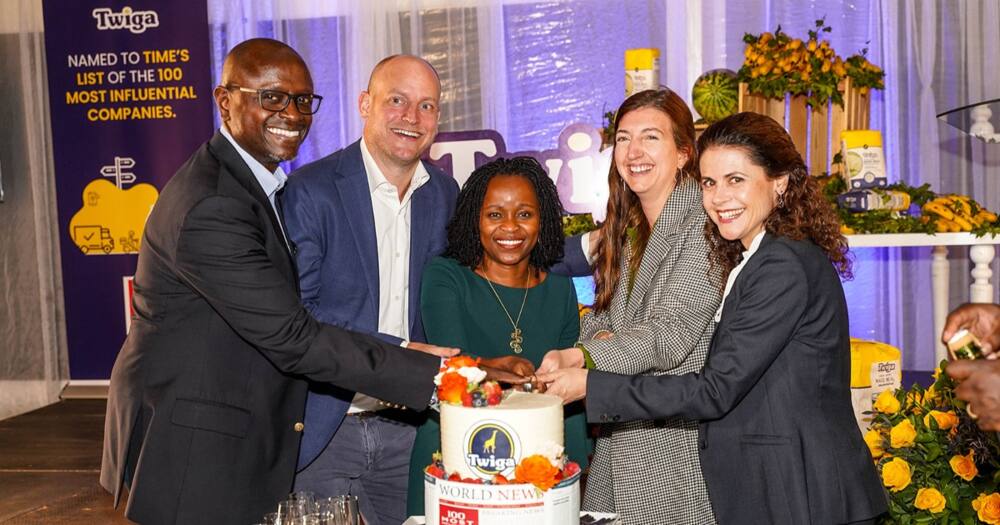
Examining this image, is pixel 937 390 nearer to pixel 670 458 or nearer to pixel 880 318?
pixel 670 458

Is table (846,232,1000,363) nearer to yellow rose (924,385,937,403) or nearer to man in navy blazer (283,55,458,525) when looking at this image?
yellow rose (924,385,937,403)

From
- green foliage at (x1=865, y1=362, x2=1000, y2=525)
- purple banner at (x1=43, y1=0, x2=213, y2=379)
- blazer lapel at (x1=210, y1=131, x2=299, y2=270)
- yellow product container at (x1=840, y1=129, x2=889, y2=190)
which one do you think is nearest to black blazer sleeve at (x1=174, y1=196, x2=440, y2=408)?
blazer lapel at (x1=210, y1=131, x2=299, y2=270)

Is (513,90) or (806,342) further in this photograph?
(513,90)

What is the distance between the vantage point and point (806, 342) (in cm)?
259

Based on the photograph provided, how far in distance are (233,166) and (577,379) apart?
112 cm

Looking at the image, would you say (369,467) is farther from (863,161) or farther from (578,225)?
(863,161)

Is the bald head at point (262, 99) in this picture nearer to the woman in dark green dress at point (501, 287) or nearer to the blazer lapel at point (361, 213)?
the blazer lapel at point (361, 213)

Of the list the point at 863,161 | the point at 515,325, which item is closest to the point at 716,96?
the point at 863,161

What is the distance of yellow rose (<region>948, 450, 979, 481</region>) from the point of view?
3266 millimetres

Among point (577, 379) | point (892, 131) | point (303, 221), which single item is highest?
point (892, 131)

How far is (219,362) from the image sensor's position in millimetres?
2727

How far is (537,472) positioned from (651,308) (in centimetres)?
96

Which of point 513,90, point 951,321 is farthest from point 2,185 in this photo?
point 951,321

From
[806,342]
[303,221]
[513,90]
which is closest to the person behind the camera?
[806,342]
